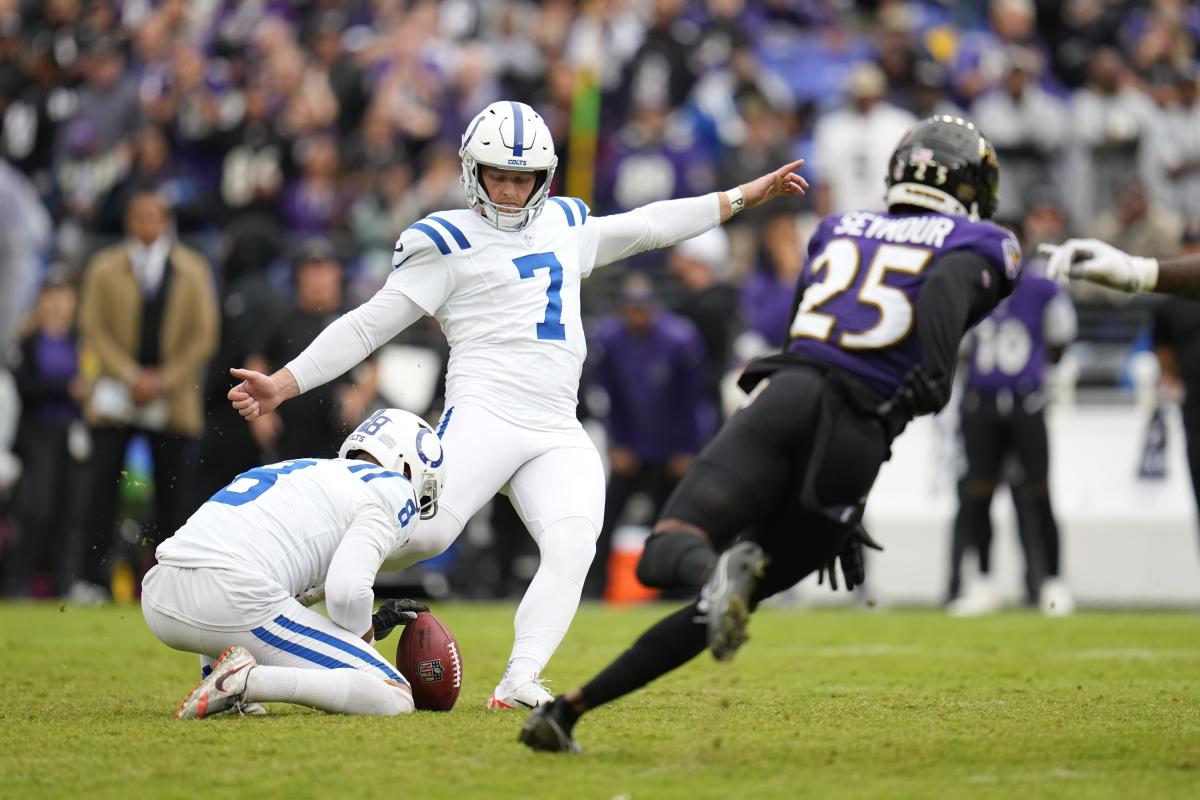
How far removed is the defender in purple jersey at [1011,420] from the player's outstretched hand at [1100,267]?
19.5 ft

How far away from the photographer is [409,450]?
5977 millimetres

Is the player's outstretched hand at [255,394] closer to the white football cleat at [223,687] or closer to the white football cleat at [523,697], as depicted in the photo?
the white football cleat at [223,687]

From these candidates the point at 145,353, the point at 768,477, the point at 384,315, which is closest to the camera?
the point at 768,477

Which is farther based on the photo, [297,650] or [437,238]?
[437,238]

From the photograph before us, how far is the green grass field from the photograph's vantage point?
448cm

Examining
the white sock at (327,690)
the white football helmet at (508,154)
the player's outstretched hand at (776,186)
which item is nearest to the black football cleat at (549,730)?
the white sock at (327,690)

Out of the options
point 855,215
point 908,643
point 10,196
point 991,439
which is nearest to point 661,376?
point 991,439

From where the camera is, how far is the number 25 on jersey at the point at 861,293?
490cm

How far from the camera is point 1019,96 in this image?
14.5m

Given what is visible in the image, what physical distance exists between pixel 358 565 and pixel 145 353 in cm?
670

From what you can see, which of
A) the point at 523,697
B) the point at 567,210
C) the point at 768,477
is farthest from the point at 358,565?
the point at 567,210

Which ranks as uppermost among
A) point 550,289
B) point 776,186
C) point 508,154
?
point 508,154

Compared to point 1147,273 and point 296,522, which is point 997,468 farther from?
point 296,522

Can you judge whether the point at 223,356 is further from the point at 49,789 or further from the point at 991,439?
the point at 49,789
